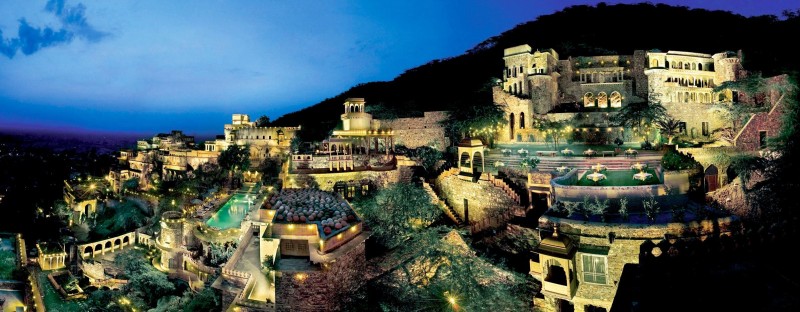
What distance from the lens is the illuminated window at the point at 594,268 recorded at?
9.84 m

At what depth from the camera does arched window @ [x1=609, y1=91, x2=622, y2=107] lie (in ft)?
103

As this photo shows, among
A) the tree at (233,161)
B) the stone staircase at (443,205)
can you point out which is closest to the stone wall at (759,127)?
the stone staircase at (443,205)

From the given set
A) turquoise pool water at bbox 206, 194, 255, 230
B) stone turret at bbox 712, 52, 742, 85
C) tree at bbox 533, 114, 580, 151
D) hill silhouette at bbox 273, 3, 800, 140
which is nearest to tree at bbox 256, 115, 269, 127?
hill silhouette at bbox 273, 3, 800, 140

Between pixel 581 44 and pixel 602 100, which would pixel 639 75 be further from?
pixel 581 44

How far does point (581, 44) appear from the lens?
4491cm

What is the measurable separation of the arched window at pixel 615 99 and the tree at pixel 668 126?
450 cm

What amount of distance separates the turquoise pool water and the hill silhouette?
10.2 metres

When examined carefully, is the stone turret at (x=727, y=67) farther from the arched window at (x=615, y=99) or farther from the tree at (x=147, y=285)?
the tree at (x=147, y=285)

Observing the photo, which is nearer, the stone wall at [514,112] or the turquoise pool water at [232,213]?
the turquoise pool water at [232,213]

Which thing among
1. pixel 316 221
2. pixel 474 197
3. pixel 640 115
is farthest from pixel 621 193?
pixel 640 115

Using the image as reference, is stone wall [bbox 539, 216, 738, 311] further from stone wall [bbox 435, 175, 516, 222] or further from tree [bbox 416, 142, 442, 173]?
tree [bbox 416, 142, 442, 173]

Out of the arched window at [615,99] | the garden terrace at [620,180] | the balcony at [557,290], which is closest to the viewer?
the balcony at [557,290]

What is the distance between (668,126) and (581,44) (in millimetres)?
22565

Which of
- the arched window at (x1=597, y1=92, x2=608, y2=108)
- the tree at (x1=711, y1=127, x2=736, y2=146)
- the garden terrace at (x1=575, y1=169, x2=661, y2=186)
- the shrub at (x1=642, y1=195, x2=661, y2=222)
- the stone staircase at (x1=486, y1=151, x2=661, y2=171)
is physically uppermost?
the arched window at (x1=597, y1=92, x2=608, y2=108)
